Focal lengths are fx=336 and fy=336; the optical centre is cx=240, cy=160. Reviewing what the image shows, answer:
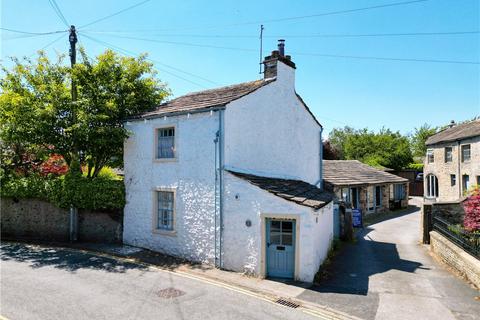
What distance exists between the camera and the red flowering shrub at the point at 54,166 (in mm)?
19047

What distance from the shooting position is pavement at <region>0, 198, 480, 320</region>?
888 cm

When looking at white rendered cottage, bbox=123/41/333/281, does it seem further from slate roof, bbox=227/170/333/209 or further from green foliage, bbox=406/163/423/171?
green foliage, bbox=406/163/423/171

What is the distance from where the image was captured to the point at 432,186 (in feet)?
117

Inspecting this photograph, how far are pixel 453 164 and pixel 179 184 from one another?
2706cm

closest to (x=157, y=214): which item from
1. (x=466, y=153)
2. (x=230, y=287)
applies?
(x=230, y=287)

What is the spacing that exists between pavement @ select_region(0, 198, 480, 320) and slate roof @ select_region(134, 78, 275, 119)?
6.19 m

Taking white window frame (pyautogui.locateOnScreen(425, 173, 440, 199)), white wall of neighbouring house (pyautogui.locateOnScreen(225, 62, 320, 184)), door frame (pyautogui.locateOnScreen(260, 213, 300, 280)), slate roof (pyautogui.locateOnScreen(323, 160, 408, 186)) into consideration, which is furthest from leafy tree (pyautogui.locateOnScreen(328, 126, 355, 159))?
door frame (pyautogui.locateOnScreen(260, 213, 300, 280))

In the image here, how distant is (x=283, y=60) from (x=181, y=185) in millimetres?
7837

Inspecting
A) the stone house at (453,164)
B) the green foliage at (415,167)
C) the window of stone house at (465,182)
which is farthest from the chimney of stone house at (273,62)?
the green foliage at (415,167)

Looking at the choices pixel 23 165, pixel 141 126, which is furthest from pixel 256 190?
pixel 23 165

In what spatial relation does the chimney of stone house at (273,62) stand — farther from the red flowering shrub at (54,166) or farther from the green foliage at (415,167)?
the green foliage at (415,167)

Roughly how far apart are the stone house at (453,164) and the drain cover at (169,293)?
2351 cm

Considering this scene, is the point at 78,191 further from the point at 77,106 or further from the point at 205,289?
the point at 205,289

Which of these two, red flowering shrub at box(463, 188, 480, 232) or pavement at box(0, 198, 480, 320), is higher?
red flowering shrub at box(463, 188, 480, 232)
